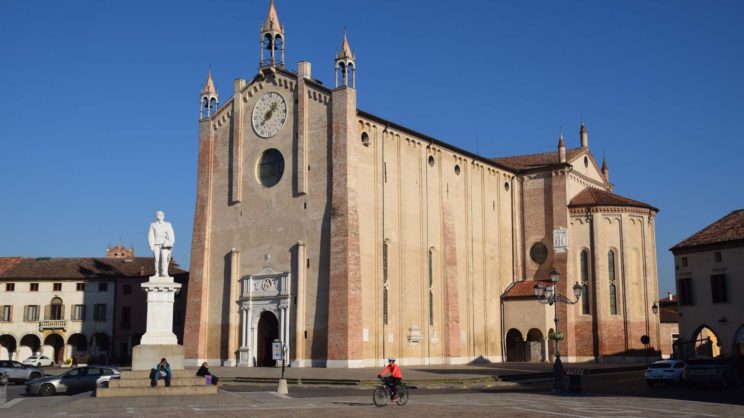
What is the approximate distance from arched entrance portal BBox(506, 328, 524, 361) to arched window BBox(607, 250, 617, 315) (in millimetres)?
6384

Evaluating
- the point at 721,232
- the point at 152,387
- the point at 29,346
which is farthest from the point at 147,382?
the point at 29,346

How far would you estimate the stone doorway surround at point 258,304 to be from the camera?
42.4 m

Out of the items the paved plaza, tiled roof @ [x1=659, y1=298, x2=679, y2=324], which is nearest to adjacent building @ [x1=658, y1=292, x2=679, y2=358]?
tiled roof @ [x1=659, y1=298, x2=679, y2=324]

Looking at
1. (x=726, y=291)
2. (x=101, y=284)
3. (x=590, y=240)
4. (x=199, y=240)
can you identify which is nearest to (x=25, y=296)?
(x=101, y=284)

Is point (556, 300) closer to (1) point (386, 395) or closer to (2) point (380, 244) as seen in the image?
(2) point (380, 244)

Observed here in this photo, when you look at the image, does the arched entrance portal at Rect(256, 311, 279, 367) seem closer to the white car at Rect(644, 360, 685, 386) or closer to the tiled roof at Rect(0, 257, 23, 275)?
the white car at Rect(644, 360, 685, 386)

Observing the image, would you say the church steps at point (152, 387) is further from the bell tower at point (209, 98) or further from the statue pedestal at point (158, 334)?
the bell tower at point (209, 98)

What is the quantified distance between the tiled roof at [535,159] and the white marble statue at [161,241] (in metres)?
34.5

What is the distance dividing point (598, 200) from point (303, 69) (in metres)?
23.0

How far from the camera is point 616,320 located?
52.2 meters

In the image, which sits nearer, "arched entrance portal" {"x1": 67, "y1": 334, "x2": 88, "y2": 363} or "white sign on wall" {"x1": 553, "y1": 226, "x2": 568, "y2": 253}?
"white sign on wall" {"x1": 553, "y1": 226, "x2": 568, "y2": 253}

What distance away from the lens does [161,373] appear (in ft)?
80.1

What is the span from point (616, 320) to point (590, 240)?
18.4 ft

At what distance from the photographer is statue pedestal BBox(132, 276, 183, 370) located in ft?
82.5
